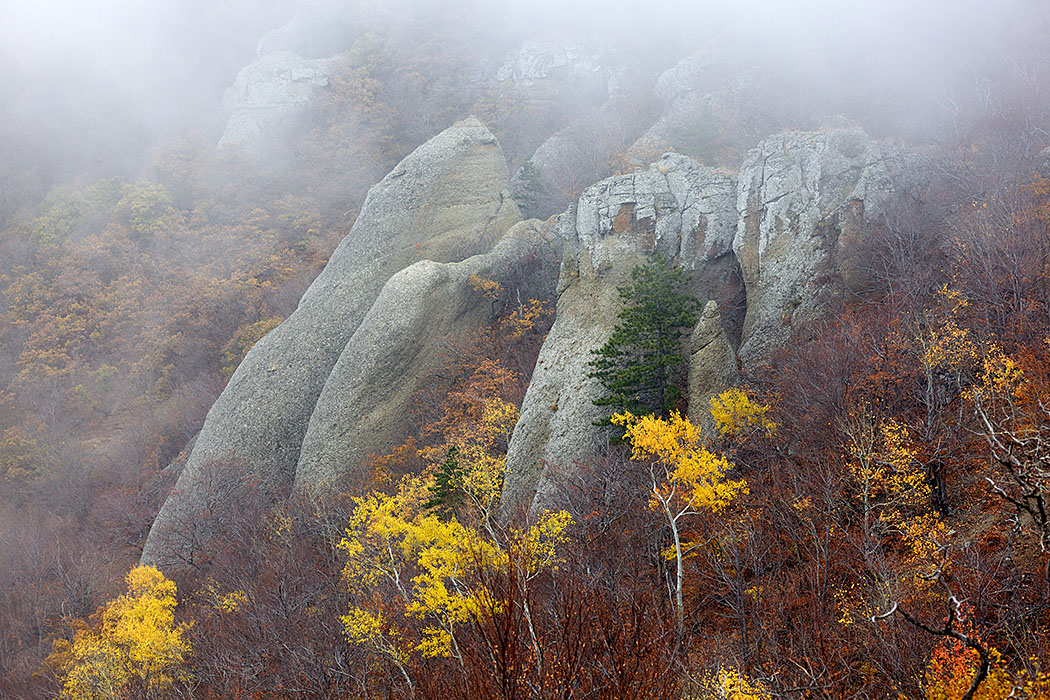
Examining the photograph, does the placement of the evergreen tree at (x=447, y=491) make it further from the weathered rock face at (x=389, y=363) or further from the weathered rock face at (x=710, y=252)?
the weathered rock face at (x=389, y=363)

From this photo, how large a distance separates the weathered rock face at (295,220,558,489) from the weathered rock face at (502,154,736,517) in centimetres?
682

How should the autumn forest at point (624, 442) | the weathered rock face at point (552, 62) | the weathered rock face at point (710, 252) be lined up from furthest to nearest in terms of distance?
the weathered rock face at point (552, 62), the weathered rock face at point (710, 252), the autumn forest at point (624, 442)

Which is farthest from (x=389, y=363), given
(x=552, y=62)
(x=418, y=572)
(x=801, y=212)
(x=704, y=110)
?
(x=552, y=62)

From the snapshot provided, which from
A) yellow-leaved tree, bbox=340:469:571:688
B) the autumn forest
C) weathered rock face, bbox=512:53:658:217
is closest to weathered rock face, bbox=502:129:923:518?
the autumn forest

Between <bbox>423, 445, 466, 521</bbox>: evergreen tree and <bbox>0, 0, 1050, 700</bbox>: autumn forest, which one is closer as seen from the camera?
<bbox>0, 0, 1050, 700</bbox>: autumn forest

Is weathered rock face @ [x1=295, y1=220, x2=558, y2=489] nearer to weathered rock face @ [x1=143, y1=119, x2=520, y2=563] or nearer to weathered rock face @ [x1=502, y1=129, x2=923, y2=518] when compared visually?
weathered rock face @ [x1=143, y1=119, x2=520, y2=563]

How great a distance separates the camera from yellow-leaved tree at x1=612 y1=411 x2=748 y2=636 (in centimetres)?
1844

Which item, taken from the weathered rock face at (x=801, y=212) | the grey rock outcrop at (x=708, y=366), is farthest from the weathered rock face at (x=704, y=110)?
the grey rock outcrop at (x=708, y=366)

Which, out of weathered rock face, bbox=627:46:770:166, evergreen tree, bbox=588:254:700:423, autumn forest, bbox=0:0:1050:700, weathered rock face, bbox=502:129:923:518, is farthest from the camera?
weathered rock face, bbox=627:46:770:166

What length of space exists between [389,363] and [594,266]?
12.4 m

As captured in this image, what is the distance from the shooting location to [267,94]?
7262 centimetres

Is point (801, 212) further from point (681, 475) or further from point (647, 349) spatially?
point (681, 475)

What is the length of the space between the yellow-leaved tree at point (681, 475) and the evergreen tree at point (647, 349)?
266 cm

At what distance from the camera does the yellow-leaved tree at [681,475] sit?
60.5 feet
